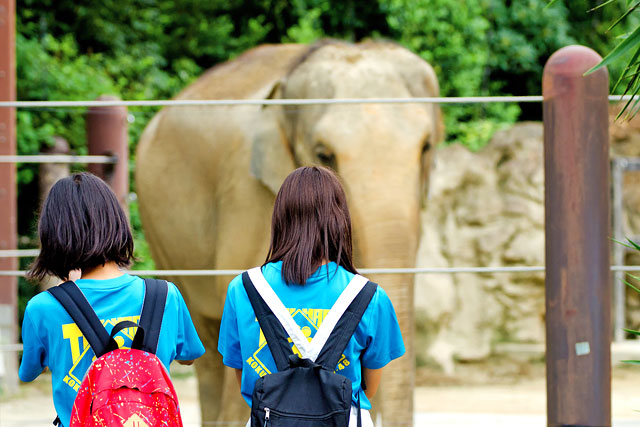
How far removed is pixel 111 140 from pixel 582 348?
204 cm

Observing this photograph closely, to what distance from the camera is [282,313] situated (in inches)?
56.4

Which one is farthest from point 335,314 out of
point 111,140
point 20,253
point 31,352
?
point 111,140

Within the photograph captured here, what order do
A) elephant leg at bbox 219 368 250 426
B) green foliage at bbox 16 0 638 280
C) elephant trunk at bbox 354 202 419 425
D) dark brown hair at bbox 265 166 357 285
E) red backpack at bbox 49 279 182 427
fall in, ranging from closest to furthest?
1. red backpack at bbox 49 279 182 427
2. dark brown hair at bbox 265 166 357 285
3. elephant trunk at bbox 354 202 419 425
4. elephant leg at bbox 219 368 250 426
5. green foliage at bbox 16 0 638 280

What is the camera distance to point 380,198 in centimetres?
277

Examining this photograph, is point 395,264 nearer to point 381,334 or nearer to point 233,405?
point 233,405

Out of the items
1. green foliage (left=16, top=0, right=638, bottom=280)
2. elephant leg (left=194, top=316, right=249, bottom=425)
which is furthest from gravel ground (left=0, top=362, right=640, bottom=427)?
green foliage (left=16, top=0, right=638, bottom=280)

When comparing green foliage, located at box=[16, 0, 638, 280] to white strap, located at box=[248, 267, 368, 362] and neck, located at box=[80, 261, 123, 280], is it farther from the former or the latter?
white strap, located at box=[248, 267, 368, 362]

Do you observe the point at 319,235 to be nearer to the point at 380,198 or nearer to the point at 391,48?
the point at 380,198

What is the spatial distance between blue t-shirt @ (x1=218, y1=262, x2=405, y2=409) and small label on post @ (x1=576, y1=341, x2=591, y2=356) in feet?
1.45

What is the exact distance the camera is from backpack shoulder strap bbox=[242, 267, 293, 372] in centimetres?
142

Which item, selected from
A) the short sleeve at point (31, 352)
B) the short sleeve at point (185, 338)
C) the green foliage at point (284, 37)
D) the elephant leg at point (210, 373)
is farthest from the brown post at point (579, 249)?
the green foliage at point (284, 37)

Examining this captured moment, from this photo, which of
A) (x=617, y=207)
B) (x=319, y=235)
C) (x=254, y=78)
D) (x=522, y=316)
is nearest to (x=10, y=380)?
(x=254, y=78)

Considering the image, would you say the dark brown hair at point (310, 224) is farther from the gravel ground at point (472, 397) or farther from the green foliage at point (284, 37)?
the green foliage at point (284, 37)

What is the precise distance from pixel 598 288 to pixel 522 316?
189 inches
